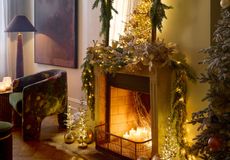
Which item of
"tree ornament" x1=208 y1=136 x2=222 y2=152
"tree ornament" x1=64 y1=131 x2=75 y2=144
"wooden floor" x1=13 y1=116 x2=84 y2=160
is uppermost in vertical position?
"tree ornament" x1=208 y1=136 x2=222 y2=152

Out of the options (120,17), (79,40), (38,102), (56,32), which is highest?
(120,17)

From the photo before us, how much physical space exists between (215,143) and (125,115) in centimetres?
177

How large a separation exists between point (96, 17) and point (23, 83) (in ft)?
4.51

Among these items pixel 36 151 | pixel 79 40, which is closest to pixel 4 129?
pixel 36 151

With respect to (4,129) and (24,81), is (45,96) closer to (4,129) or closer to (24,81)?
(24,81)

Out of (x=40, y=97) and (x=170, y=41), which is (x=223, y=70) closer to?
(x=170, y=41)

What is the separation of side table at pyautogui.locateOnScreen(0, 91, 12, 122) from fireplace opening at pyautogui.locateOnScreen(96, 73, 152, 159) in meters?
1.51

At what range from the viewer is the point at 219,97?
230 cm

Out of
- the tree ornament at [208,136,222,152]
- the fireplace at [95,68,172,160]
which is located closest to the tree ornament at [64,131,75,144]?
the fireplace at [95,68,172,160]

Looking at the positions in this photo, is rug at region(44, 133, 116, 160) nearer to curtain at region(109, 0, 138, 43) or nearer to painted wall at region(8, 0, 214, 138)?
painted wall at region(8, 0, 214, 138)

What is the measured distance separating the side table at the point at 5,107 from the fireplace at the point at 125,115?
4.74ft

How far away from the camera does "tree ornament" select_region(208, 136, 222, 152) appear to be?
2283mm

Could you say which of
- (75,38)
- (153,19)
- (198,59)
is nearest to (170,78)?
(198,59)

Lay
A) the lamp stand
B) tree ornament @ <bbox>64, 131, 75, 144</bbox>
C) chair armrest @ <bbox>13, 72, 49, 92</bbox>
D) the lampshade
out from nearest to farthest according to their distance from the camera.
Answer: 1. tree ornament @ <bbox>64, 131, 75, 144</bbox>
2. chair armrest @ <bbox>13, 72, 49, 92</bbox>
3. the lampshade
4. the lamp stand
